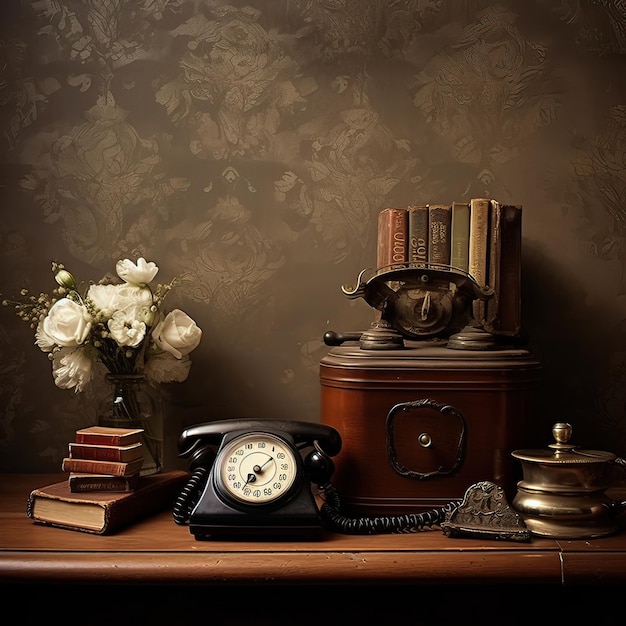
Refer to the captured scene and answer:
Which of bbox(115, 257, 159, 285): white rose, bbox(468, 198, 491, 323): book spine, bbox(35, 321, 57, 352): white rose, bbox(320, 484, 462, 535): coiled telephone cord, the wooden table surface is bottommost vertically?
the wooden table surface

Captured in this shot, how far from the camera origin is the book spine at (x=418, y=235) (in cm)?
148

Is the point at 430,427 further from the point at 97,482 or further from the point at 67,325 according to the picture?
the point at 67,325

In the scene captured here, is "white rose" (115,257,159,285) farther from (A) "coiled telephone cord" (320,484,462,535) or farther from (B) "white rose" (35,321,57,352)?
(A) "coiled telephone cord" (320,484,462,535)

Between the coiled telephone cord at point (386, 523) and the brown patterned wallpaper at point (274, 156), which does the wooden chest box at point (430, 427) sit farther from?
the brown patterned wallpaper at point (274, 156)

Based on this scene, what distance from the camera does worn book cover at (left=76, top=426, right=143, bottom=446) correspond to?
1252 mm

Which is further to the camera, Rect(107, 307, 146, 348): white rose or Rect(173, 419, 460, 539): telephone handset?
Rect(107, 307, 146, 348): white rose

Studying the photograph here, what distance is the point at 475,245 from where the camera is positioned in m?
1.46

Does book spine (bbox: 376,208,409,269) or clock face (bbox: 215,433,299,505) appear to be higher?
book spine (bbox: 376,208,409,269)

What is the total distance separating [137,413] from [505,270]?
75cm

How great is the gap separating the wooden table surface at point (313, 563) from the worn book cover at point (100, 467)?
133mm

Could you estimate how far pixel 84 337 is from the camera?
1351mm

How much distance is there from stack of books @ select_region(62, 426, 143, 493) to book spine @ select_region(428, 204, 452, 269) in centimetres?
65

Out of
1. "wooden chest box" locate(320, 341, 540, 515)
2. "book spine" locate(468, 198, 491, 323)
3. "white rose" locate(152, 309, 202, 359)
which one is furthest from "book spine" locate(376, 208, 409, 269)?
"white rose" locate(152, 309, 202, 359)

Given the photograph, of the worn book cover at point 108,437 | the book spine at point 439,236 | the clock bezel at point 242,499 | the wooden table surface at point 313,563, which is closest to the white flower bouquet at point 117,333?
the worn book cover at point 108,437
